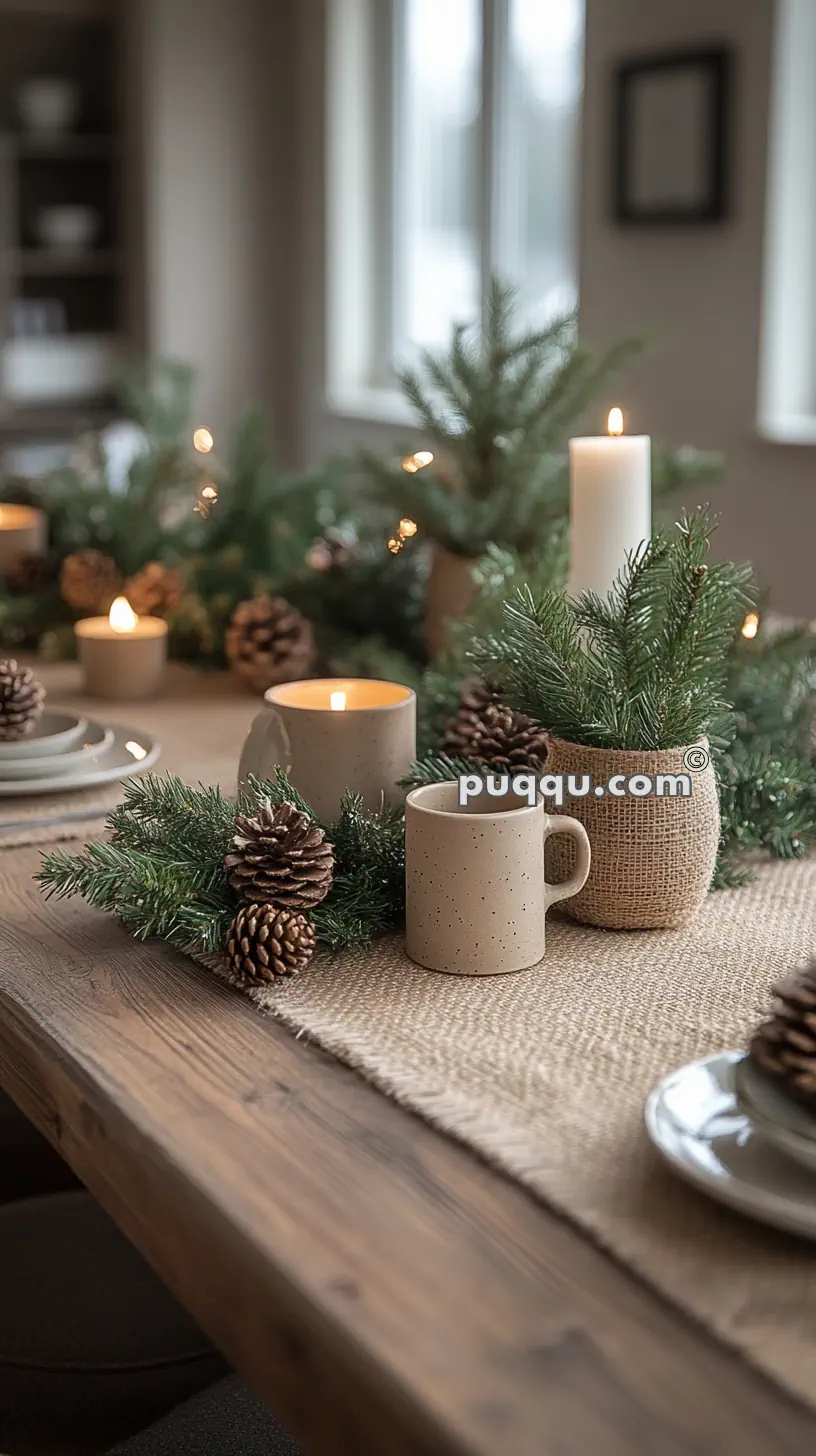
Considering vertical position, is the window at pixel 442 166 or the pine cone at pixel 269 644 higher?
the window at pixel 442 166

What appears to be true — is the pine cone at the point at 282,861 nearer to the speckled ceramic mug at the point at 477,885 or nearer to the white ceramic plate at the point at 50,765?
the speckled ceramic mug at the point at 477,885

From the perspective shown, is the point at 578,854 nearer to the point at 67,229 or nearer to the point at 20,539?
the point at 20,539

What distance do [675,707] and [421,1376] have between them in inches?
17.1

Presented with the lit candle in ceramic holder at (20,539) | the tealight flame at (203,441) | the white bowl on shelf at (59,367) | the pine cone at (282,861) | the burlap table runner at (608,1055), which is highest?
the white bowl on shelf at (59,367)

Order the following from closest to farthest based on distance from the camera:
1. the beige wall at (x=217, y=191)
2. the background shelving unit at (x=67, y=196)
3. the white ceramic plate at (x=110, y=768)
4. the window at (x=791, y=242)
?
the white ceramic plate at (x=110, y=768) < the window at (x=791, y=242) < the beige wall at (x=217, y=191) < the background shelving unit at (x=67, y=196)

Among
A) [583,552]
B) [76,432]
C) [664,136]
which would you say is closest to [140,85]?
[76,432]

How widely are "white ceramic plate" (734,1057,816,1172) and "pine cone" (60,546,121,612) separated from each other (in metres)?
1.23

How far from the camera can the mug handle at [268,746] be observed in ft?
3.22

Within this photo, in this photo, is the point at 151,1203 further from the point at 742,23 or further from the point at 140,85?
the point at 140,85

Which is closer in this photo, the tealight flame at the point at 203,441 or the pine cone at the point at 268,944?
the pine cone at the point at 268,944

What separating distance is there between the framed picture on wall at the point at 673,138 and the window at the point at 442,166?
38 centimetres

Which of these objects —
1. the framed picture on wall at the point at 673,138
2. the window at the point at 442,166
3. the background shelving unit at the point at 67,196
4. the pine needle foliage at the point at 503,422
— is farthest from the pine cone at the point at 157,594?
the background shelving unit at the point at 67,196

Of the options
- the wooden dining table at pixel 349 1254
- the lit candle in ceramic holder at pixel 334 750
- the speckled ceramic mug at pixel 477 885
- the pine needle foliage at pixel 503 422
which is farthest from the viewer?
the pine needle foliage at pixel 503 422

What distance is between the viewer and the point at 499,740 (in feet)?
3.31
